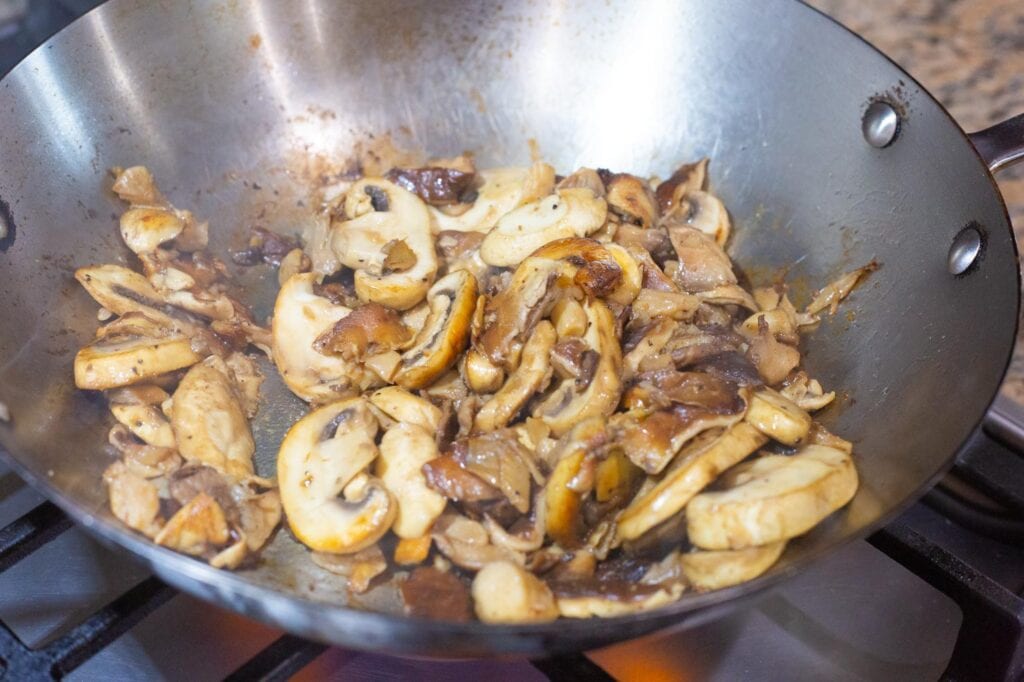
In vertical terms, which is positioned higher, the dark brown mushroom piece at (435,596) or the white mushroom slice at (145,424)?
the white mushroom slice at (145,424)

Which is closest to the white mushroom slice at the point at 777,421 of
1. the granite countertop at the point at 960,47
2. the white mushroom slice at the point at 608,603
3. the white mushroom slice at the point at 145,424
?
the white mushroom slice at the point at 608,603

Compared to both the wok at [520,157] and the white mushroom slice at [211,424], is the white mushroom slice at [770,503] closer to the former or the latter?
the wok at [520,157]

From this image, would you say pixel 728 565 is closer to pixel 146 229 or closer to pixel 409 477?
pixel 409 477

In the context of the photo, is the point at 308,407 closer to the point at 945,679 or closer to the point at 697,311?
the point at 697,311

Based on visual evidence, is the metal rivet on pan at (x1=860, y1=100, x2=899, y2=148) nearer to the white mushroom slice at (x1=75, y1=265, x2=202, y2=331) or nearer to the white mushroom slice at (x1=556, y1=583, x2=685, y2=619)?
the white mushroom slice at (x1=556, y1=583, x2=685, y2=619)

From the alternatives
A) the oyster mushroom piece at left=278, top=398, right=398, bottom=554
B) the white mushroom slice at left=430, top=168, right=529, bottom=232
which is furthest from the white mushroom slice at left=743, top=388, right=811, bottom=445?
the white mushroom slice at left=430, top=168, right=529, bottom=232

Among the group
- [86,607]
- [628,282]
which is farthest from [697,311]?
[86,607]

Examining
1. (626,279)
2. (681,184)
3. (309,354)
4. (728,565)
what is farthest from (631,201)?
(728,565)
